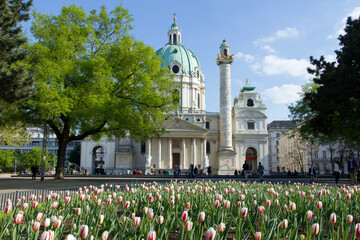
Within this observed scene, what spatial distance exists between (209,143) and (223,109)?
14.8m

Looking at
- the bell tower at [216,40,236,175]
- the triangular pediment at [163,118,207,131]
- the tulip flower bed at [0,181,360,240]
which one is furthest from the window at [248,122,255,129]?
the tulip flower bed at [0,181,360,240]

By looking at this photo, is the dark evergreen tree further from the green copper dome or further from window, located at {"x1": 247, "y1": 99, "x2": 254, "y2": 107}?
window, located at {"x1": 247, "y1": 99, "x2": 254, "y2": 107}

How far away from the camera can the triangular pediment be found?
61.1 meters

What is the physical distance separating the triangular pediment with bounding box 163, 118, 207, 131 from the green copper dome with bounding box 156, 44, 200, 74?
14703mm

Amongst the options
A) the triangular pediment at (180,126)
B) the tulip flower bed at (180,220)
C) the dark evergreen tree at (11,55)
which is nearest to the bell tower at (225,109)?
the triangular pediment at (180,126)

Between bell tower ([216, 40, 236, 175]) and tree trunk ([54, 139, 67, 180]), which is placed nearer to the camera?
tree trunk ([54, 139, 67, 180])

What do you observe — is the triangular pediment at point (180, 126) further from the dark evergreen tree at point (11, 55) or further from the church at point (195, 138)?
the dark evergreen tree at point (11, 55)

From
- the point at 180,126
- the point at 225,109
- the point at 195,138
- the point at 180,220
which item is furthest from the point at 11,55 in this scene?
the point at 195,138

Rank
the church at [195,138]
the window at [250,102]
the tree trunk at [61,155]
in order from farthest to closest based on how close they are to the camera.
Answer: the window at [250,102] → the church at [195,138] → the tree trunk at [61,155]

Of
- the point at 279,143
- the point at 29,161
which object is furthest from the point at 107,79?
the point at 279,143

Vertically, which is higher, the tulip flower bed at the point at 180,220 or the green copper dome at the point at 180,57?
the green copper dome at the point at 180,57

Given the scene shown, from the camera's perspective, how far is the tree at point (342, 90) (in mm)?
20688

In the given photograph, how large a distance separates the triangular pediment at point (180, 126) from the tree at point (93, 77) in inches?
1329

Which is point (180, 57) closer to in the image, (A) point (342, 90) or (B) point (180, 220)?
(A) point (342, 90)
